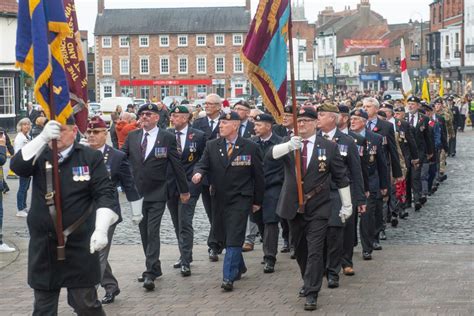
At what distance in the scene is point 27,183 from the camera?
17.0 m

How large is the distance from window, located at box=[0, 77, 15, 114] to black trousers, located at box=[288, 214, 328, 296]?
42.4 m

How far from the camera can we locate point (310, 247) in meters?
9.45

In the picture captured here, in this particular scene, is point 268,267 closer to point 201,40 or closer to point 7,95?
point 7,95

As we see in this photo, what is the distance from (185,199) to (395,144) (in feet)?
13.6

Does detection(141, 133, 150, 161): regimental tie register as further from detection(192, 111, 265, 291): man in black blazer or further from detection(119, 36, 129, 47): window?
detection(119, 36, 129, 47): window

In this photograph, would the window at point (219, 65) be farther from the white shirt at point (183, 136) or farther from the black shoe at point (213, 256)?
the black shoe at point (213, 256)

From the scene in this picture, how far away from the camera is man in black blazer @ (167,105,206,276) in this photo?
11.3 meters

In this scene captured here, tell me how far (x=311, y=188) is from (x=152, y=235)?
79.5 inches

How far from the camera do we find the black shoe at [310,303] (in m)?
9.20

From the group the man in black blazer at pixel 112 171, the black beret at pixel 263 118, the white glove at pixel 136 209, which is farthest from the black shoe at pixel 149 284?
the black beret at pixel 263 118

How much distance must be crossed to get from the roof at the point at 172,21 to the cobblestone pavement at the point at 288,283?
97352 mm

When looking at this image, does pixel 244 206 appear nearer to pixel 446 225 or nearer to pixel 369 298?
pixel 369 298

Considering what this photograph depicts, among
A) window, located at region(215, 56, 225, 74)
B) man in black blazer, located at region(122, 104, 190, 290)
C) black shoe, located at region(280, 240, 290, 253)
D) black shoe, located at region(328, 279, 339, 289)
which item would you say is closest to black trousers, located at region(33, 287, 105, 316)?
man in black blazer, located at region(122, 104, 190, 290)

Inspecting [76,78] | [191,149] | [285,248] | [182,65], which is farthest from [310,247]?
[182,65]
